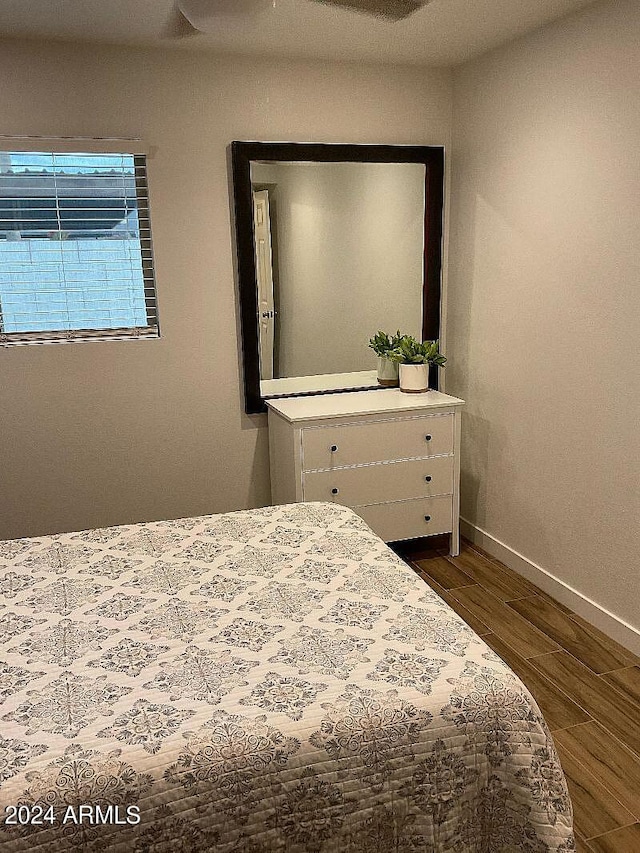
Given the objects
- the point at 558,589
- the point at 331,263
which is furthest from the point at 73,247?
the point at 558,589

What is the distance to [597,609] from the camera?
293cm

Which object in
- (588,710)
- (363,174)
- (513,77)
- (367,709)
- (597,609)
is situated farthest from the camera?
(363,174)

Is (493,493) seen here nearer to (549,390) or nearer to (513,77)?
(549,390)

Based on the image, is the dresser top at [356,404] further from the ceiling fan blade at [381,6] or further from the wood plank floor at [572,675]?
the ceiling fan blade at [381,6]

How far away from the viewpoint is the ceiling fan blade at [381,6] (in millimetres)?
1771

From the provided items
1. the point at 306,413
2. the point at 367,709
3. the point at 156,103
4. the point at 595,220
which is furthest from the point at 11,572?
the point at 595,220

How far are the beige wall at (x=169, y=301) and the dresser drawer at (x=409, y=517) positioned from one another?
Answer: 2.25 feet

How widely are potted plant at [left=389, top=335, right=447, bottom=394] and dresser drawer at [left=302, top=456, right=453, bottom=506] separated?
400 millimetres

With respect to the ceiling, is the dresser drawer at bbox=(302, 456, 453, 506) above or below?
below

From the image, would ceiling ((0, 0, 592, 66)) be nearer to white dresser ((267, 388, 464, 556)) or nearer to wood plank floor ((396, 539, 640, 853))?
white dresser ((267, 388, 464, 556))

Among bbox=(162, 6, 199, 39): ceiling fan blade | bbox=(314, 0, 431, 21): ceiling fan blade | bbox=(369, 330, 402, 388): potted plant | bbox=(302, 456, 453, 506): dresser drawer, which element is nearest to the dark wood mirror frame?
bbox=(369, 330, 402, 388): potted plant

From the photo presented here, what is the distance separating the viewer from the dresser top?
3.27m

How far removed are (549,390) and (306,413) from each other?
106 centimetres

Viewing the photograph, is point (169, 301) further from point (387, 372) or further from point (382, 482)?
point (382, 482)
